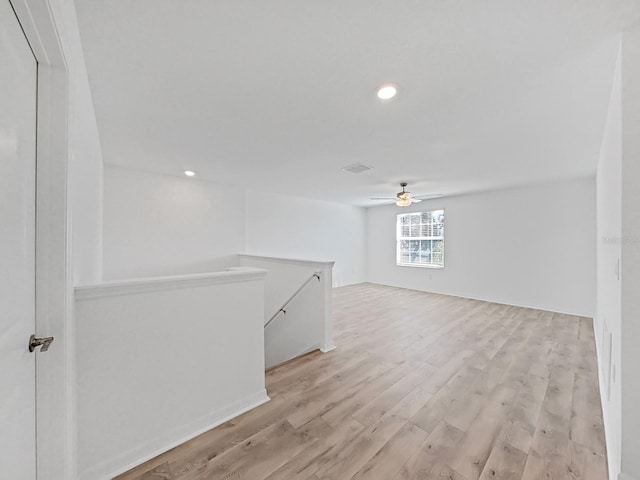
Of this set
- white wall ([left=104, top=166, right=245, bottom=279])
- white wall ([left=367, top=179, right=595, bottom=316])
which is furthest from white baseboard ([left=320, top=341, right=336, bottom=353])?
white wall ([left=367, top=179, right=595, bottom=316])

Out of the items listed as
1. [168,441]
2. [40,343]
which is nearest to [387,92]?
[40,343]

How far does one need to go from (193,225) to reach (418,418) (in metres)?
4.38

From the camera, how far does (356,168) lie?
12.3 feet

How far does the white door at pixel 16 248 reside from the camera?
0.75 m

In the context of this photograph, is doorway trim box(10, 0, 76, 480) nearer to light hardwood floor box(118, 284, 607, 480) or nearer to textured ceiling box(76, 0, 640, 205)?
textured ceiling box(76, 0, 640, 205)

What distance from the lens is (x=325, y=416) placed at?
1909 mm

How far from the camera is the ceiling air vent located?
3.61 m

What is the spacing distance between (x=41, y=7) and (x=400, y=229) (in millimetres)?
7176

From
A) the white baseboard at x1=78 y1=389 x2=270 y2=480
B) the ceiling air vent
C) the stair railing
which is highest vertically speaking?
the ceiling air vent

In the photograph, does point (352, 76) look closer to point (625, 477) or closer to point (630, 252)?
point (630, 252)

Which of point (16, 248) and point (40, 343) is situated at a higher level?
point (16, 248)

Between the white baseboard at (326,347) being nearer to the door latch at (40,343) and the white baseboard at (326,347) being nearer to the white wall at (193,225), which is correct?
the door latch at (40,343)

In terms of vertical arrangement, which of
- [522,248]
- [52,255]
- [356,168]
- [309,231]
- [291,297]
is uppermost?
[356,168]

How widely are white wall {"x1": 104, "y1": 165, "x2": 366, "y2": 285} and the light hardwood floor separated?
2883mm
